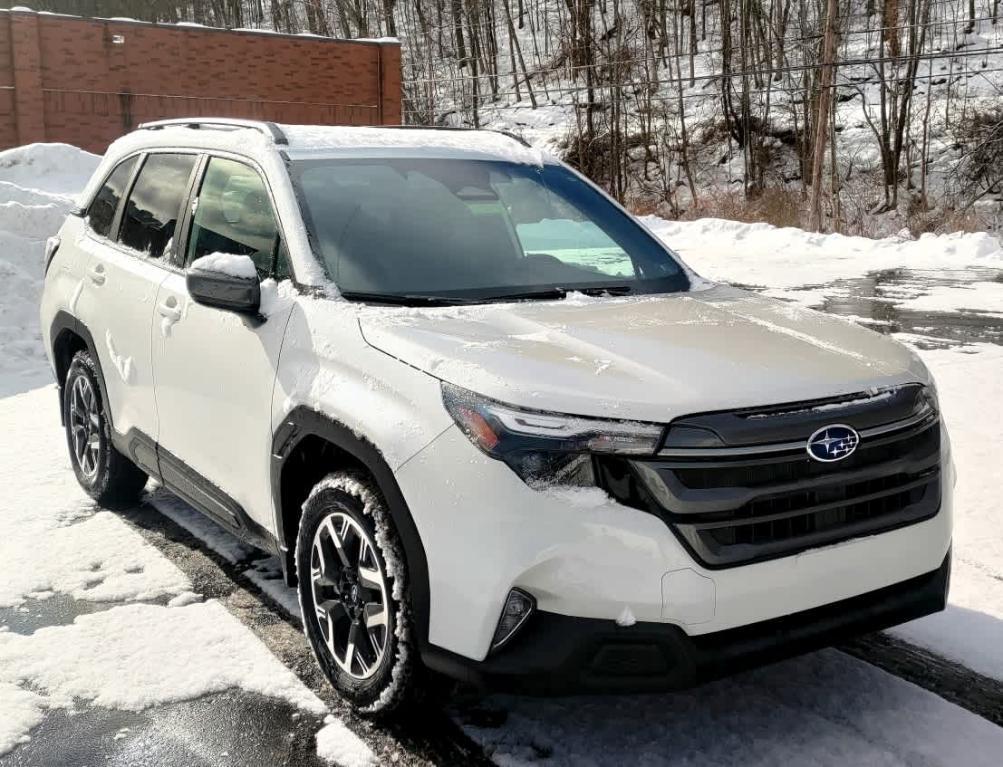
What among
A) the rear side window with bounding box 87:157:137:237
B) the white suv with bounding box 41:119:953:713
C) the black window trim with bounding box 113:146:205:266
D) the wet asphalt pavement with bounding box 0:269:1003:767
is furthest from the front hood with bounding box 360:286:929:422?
the rear side window with bounding box 87:157:137:237

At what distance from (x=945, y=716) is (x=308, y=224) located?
262 centimetres

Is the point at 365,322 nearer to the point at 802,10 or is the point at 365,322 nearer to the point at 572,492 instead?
the point at 572,492

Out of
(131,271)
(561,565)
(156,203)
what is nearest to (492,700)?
(561,565)

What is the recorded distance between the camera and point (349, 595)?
125 inches

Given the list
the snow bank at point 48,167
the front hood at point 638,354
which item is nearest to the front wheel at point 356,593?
the front hood at point 638,354

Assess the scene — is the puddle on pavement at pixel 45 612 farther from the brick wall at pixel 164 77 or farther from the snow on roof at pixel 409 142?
the brick wall at pixel 164 77

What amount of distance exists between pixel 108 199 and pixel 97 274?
1.58 feet

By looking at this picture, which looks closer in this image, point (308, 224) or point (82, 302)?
point (308, 224)

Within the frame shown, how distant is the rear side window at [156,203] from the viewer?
4414 millimetres

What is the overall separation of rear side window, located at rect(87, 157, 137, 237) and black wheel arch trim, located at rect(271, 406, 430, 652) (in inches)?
92.7

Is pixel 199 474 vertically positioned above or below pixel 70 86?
below

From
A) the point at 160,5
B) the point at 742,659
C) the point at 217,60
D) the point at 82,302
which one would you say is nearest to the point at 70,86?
the point at 217,60

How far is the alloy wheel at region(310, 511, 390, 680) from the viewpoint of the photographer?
2.99m

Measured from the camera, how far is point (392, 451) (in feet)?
9.13
